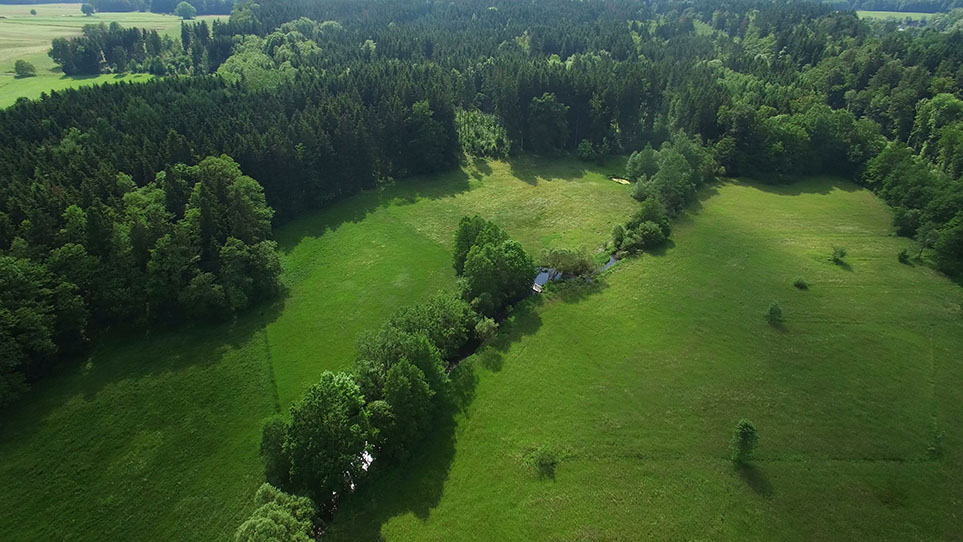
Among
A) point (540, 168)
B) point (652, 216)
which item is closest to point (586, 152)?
point (540, 168)

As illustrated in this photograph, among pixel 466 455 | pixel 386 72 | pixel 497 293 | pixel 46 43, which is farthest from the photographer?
pixel 46 43

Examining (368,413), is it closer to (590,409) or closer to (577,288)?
(590,409)

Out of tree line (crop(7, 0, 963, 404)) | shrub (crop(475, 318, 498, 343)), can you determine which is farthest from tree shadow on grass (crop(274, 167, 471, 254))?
shrub (crop(475, 318, 498, 343))

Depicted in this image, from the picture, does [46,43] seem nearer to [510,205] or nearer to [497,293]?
[510,205]

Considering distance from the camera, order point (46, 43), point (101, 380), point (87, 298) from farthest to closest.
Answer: point (46, 43) → point (87, 298) → point (101, 380)

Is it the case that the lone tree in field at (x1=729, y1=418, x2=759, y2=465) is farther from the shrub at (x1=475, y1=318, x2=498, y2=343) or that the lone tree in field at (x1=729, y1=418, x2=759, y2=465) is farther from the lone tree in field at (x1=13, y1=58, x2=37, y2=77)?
the lone tree in field at (x1=13, y1=58, x2=37, y2=77)

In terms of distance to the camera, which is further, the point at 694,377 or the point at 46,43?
the point at 46,43

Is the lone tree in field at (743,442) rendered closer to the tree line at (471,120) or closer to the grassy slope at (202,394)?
the tree line at (471,120)

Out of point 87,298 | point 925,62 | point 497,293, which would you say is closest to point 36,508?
point 87,298
